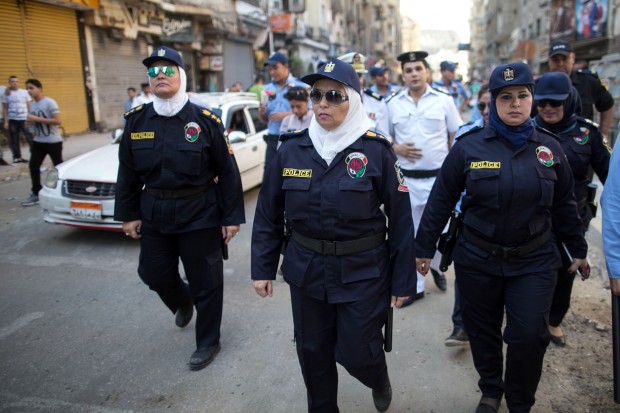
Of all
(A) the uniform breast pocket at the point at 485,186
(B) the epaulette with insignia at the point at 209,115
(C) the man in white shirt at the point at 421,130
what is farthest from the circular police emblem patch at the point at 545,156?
(B) the epaulette with insignia at the point at 209,115

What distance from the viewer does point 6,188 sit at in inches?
356

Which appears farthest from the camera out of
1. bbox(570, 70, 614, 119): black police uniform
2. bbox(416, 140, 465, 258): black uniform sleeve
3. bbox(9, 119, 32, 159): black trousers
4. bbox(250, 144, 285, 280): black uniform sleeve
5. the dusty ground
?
bbox(9, 119, 32, 159): black trousers

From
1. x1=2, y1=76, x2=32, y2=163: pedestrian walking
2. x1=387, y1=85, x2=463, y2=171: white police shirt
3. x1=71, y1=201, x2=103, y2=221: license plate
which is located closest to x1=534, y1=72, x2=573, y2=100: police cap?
x1=387, y1=85, x2=463, y2=171: white police shirt

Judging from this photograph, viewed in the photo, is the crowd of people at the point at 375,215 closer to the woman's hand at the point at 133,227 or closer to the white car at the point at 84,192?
the woman's hand at the point at 133,227

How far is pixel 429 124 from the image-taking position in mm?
4410

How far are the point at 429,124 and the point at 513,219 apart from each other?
78.7 inches

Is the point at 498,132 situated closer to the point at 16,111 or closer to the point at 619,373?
Answer: the point at 619,373

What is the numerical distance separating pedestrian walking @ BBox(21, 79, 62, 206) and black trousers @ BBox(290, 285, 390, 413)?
6.86 m

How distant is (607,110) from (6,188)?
9.74 metres

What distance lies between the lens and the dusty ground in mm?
3020

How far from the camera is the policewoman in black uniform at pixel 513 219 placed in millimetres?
2570

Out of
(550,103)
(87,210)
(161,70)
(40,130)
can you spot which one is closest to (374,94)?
(550,103)

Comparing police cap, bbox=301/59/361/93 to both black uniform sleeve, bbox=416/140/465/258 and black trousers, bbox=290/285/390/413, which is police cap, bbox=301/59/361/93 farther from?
black trousers, bbox=290/285/390/413

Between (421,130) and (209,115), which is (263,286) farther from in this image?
(421,130)
